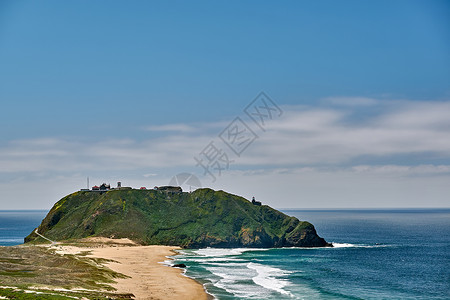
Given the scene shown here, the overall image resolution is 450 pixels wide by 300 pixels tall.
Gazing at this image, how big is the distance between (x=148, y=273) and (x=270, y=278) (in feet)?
103

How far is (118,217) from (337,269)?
114020mm

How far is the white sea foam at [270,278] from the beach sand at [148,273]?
51.3ft

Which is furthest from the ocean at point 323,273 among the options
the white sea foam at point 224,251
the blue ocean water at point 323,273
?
the white sea foam at point 224,251

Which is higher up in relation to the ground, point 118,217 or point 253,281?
point 118,217

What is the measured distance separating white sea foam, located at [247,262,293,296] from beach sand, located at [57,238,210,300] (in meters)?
15.6

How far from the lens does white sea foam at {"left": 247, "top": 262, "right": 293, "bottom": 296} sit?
91.8m

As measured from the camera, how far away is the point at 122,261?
128 metres

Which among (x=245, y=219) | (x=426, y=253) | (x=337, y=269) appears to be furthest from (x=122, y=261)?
(x=426, y=253)

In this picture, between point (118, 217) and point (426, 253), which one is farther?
point (118, 217)

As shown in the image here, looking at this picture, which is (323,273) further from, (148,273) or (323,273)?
(148,273)

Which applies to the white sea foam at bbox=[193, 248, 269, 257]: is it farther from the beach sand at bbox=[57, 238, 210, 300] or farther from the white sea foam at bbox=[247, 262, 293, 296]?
the white sea foam at bbox=[247, 262, 293, 296]

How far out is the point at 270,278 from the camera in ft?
344

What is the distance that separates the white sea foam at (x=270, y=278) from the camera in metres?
91.8

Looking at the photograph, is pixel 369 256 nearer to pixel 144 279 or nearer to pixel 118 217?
pixel 144 279
